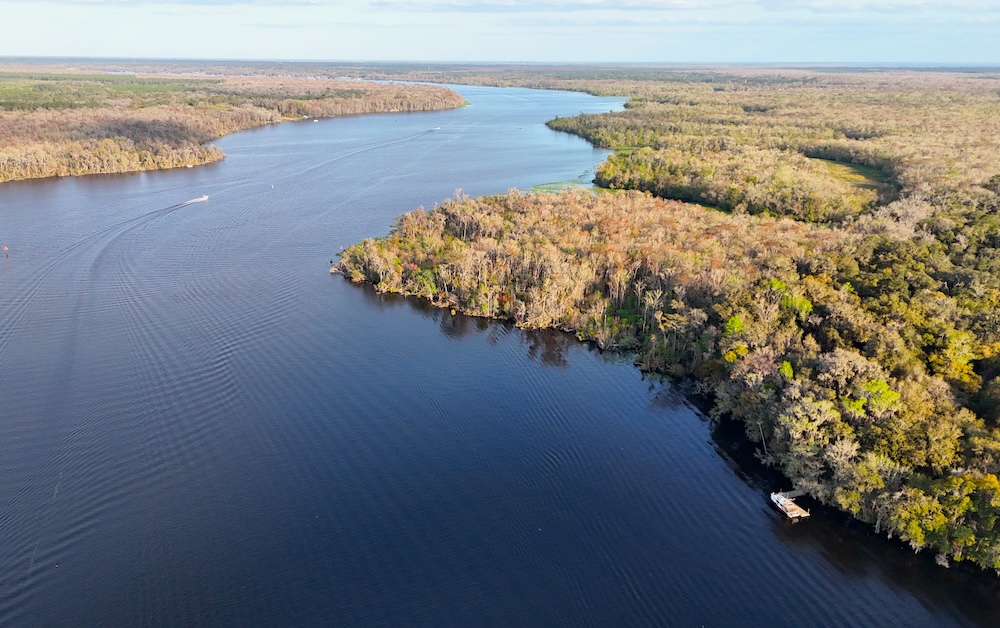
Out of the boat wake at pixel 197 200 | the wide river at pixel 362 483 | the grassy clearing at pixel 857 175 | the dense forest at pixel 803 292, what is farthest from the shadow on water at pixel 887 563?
the boat wake at pixel 197 200

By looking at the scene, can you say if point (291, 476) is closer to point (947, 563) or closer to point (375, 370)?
point (375, 370)

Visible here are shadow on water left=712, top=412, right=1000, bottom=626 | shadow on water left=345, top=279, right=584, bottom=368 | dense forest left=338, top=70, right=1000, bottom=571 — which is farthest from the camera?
shadow on water left=345, top=279, right=584, bottom=368

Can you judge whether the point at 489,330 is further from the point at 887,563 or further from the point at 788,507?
the point at 887,563

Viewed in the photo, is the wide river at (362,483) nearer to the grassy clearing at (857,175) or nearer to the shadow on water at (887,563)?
the shadow on water at (887,563)

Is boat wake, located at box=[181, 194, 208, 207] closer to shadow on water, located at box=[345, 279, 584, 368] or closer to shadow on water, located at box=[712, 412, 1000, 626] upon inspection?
shadow on water, located at box=[345, 279, 584, 368]

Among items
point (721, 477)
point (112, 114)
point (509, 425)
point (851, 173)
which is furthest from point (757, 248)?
point (112, 114)

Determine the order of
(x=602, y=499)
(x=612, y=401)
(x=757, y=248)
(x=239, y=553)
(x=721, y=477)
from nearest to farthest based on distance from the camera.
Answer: (x=239, y=553)
(x=602, y=499)
(x=721, y=477)
(x=612, y=401)
(x=757, y=248)

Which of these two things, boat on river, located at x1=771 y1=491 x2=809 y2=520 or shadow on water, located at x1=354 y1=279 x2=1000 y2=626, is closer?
shadow on water, located at x1=354 y1=279 x2=1000 y2=626

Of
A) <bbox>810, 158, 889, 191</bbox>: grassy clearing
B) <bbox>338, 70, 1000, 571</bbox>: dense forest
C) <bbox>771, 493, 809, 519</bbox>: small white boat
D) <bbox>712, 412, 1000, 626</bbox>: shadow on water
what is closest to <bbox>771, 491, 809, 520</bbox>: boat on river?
<bbox>771, 493, 809, 519</bbox>: small white boat
